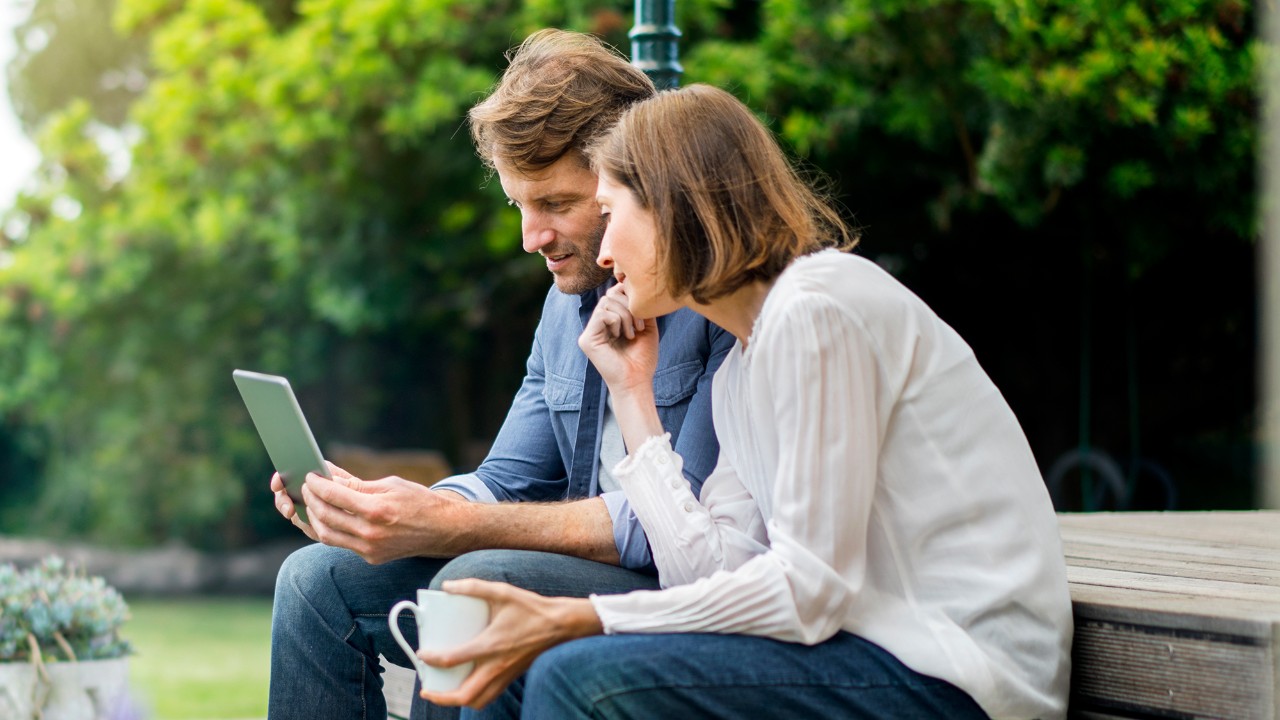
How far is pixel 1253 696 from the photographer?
1.49m

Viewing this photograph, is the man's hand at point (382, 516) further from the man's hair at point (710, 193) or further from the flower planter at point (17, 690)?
the flower planter at point (17, 690)

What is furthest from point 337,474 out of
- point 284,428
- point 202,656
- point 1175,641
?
point 202,656

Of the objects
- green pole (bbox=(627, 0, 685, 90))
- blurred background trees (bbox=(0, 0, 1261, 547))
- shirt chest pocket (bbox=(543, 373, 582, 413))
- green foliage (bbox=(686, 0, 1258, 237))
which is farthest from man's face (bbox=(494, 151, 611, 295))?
green foliage (bbox=(686, 0, 1258, 237))

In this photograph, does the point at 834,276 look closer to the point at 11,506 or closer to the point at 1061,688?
the point at 1061,688

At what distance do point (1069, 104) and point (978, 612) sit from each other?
4.22 metres

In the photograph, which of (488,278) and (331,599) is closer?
(331,599)

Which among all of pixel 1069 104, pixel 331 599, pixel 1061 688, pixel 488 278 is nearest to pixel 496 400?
pixel 488 278

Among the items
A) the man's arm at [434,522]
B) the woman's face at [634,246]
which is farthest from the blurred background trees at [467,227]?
the woman's face at [634,246]

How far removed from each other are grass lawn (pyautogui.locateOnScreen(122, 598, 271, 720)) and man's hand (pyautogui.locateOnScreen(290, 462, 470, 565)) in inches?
139

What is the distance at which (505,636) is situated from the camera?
1.54 m

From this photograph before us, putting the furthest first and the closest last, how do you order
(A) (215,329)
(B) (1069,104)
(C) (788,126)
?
(A) (215,329) < (C) (788,126) < (B) (1069,104)

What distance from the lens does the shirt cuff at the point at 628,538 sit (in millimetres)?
1990

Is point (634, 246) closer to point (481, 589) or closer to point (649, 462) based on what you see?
point (649, 462)

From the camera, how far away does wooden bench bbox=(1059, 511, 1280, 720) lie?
1499 mm
